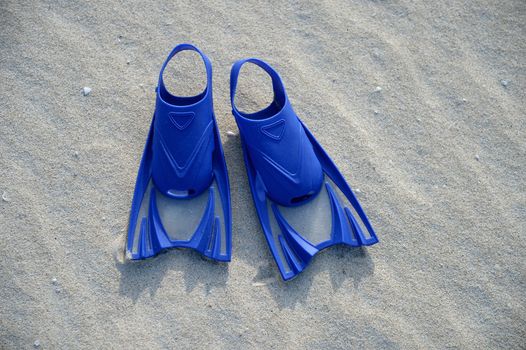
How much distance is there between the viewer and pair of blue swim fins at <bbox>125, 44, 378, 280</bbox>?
2.09 m

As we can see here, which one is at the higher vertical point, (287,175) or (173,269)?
(287,175)

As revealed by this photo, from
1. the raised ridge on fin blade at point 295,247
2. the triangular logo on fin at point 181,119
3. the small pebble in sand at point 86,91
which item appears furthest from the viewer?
the small pebble in sand at point 86,91

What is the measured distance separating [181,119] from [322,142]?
2.18ft

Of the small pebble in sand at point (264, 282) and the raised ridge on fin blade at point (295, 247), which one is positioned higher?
the raised ridge on fin blade at point (295, 247)

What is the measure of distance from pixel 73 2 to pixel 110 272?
1290 mm

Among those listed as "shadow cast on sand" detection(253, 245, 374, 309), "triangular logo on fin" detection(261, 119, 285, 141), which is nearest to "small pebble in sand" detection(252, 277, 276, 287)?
"shadow cast on sand" detection(253, 245, 374, 309)

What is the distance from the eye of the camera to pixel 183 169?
211 centimetres

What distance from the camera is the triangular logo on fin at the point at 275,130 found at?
207 centimetres

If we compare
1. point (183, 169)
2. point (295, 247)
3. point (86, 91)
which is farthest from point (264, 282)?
point (86, 91)

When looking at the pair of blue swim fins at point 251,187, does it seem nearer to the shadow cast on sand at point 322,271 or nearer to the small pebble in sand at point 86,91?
the shadow cast on sand at point 322,271

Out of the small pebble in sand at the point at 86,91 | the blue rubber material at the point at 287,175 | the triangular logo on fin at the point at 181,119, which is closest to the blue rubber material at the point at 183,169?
the triangular logo on fin at the point at 181,119

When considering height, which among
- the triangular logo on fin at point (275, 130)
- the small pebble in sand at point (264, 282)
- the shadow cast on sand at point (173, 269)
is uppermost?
the triangular logo on fin at point (275, 130)

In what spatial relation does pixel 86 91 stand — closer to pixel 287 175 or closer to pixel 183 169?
pixel 183 169

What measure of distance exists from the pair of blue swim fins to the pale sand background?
0.08 m
